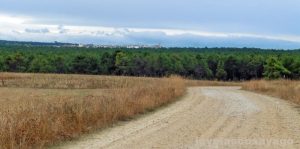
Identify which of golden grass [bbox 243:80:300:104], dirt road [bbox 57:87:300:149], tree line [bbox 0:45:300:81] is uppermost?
dirt road [bbox 57:87:300:149]

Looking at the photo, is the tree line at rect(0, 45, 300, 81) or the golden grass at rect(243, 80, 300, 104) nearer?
the golden grass at rect(243, 80, 300, 104)

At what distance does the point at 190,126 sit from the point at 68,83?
4105 centimetres

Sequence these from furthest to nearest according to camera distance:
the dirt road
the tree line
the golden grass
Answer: the tree line → the golden grass → the dirt road

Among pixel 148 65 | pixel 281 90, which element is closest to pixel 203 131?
pixel 281 90

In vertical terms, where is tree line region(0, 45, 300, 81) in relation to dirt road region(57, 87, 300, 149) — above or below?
below

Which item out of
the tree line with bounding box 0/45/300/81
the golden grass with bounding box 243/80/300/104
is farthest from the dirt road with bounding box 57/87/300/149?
the tree line with bounding box 0/45/300/81

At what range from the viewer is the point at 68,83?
53.7 m

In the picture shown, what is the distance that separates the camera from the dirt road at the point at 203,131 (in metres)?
10.8

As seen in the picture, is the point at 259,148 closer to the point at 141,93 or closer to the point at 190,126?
the point at 190,126

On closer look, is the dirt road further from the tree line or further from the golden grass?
the tree line

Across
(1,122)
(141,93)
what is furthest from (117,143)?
(141,93)

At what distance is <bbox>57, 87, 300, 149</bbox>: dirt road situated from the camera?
427 inches

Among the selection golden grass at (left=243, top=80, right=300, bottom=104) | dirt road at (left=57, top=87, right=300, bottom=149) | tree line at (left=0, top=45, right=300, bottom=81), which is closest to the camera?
dirt road at (left=57, top=87, right=300, bottom=149)

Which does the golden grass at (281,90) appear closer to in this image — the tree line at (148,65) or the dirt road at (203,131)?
the dirt road at (203,131)
